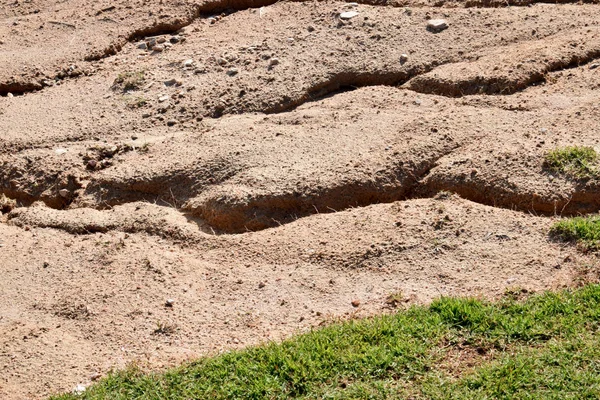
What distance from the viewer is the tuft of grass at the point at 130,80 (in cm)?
771

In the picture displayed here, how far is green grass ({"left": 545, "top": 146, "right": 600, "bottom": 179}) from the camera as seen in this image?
19.5 ft

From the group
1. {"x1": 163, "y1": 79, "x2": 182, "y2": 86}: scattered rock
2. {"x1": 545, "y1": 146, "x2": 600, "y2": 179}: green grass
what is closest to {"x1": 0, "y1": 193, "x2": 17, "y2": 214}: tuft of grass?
{"x1": 163, "y1": 79, "x2": 182, "y2": 86}: scattered rock

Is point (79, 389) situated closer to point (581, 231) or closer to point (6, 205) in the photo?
point (6, 205)

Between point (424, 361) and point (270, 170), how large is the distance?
2.02m

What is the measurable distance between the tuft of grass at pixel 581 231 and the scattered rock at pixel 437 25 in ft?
7.43

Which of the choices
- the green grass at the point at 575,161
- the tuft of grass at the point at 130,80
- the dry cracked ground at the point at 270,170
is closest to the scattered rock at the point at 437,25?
the dry cracked ground at the point at 270,170

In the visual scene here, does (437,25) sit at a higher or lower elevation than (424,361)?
higher

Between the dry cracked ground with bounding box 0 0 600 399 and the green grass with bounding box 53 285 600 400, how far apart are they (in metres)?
0.20

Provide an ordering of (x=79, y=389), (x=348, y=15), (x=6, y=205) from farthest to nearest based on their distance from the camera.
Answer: (x=348, y=15) < (x=6, y=205) < (x=79, y=389)

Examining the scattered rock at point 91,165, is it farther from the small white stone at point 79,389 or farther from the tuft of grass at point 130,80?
the small white stone at point 79,389

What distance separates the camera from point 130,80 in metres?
7.74

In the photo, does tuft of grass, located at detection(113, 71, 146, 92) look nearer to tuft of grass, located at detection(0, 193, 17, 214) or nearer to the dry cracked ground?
the dry cracked ground

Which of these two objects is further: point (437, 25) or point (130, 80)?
point (130, 80)

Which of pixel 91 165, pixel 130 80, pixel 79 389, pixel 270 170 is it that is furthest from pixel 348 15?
pixel 79 389
